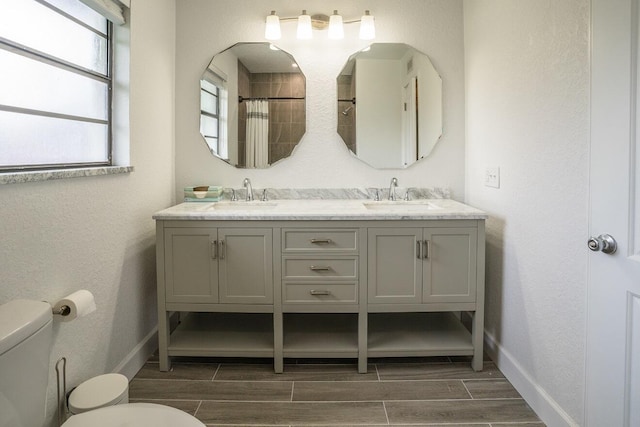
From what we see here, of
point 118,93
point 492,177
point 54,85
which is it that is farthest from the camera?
point 492,177

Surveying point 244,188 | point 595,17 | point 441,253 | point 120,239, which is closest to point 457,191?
point 441,253

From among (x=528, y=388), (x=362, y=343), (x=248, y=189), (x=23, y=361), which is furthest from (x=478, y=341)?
(x=23, y=361)

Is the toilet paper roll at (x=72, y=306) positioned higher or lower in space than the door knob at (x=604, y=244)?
lower

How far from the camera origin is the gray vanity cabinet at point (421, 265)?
7.64 ft

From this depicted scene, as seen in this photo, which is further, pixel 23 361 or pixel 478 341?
pixel 478 341

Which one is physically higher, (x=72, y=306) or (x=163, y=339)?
(x=72, y=306)

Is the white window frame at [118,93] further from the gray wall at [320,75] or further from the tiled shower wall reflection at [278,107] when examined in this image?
the tiled shower wall reflection at [278,107]

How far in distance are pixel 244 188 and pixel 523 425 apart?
6.47 ft

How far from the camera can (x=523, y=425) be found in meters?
1.91

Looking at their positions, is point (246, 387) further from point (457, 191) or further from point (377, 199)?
point (457, 191)

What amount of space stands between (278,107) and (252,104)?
16cm

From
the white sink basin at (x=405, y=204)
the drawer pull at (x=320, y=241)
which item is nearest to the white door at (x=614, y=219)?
the drawer pull at (x=320, y=241)

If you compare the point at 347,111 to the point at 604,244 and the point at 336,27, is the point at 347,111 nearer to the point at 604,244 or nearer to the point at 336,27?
the point at 336,27

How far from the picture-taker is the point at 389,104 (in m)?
2.90
